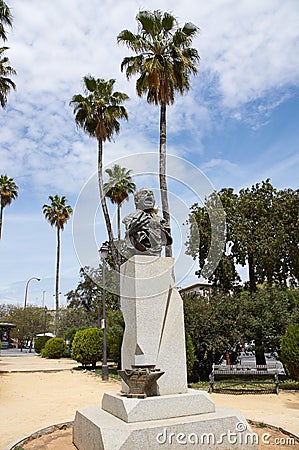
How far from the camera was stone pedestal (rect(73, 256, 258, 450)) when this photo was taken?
523cm

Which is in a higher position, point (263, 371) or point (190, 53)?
point (190, 53)

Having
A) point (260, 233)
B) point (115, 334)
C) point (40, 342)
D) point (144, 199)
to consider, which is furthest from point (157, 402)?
point (40, 342)

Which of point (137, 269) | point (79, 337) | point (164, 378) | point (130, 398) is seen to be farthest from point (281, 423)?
point (79, 337)

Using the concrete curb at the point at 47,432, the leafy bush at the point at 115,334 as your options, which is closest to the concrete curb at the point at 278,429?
the concrete curb at the point at 47,432

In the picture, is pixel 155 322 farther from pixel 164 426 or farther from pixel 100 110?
pixel 100 110

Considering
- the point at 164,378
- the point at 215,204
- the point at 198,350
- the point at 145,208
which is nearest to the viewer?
the point at 164,378

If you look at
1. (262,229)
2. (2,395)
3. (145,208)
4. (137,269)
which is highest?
(262,229)

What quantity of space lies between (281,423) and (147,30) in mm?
14016

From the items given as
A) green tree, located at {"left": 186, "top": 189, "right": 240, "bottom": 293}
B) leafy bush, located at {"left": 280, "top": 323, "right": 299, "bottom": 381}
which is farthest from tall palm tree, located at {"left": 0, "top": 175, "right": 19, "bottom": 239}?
leafy bush, located at {"left": 280, "top": 323, "right": 299, "bottom": 381}

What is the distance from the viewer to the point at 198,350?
51.2 ft

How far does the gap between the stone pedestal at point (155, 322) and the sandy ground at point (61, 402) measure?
1.93 m

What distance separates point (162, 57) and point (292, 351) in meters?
11.3

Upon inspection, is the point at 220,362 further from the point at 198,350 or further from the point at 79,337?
the point at 79,337

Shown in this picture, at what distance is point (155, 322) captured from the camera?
6340mm
